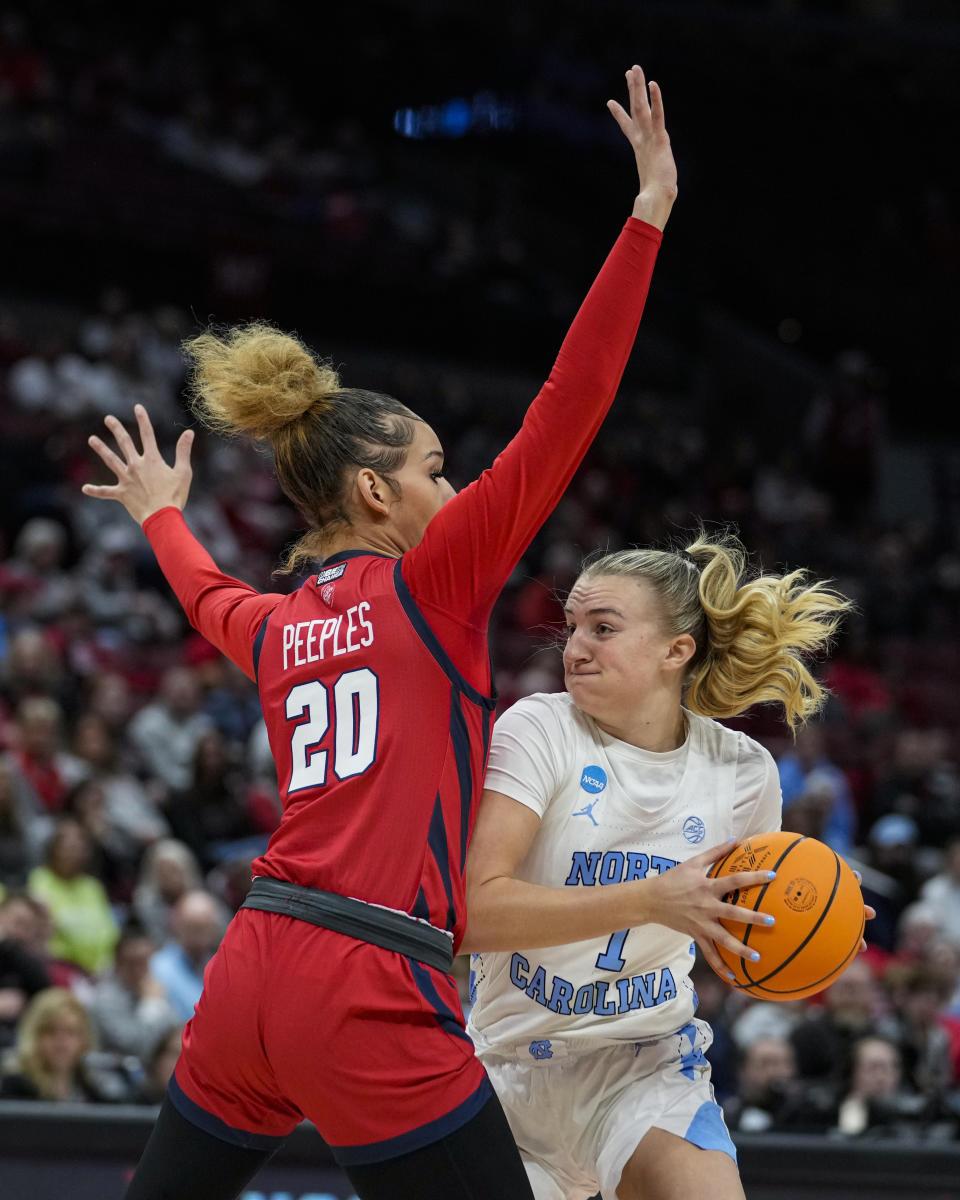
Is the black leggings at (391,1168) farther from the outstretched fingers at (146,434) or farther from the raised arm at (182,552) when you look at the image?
the outstretched fingers at (146,434)

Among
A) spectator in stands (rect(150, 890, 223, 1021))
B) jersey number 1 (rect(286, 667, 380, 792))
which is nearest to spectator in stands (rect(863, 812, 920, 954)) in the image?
spectator in stands (rect(150, 890, 223, 1021))

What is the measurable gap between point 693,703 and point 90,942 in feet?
14.7

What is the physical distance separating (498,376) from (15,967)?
36.8 ft

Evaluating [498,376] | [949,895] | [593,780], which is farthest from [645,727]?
[498,376]

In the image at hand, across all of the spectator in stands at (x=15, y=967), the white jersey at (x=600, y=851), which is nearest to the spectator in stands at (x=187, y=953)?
the spectator in stands at (x=15, y=967)

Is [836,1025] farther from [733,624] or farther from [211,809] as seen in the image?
[733,624]

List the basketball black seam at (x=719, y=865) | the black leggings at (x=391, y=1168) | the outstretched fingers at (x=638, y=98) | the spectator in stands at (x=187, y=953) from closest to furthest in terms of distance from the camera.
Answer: the black leggings at (x=391, y=1168)
the outstretched fingers at (x=638, y=98)
the basketball black seam at (x=719, y=865)
the spectator in stands at (x=187, y=953)

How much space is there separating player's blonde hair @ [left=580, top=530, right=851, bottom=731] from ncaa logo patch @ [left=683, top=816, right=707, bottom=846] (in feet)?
0.97

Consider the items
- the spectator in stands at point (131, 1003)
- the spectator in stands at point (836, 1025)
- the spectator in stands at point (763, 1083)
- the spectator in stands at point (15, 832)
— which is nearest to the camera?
A: the spectator in stands at point (763, 1083)

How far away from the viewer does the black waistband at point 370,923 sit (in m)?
2.36

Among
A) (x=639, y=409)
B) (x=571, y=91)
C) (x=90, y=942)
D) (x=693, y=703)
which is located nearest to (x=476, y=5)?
(x=571, y=91)

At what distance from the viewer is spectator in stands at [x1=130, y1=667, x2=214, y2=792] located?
8.45 m

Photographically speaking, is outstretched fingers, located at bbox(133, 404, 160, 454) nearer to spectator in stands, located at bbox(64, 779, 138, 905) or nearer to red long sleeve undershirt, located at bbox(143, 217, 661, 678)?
red long sleeve undershirt, located at bbox(143, 217, 661, 678)

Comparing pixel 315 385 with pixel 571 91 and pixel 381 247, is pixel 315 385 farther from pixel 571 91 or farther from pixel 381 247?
pixel 571 91
